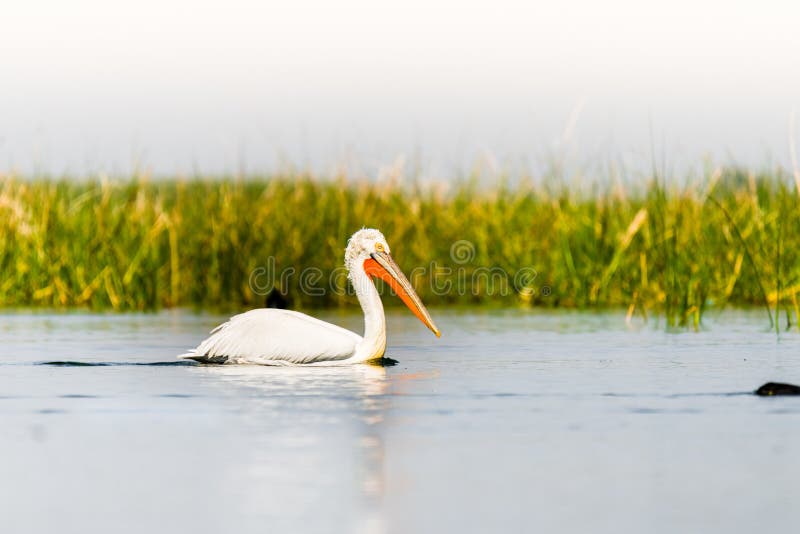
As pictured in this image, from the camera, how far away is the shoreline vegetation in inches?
665

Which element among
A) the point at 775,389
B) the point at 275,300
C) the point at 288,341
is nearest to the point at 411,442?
the point at 775,389

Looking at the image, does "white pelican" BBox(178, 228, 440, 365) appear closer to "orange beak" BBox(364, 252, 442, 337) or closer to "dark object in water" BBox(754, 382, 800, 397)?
"orange beak" BBox(364, 252, 442, 337)

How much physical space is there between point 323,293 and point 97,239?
→ 2810mm

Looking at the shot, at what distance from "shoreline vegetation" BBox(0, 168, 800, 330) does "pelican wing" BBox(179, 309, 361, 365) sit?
6096 mm

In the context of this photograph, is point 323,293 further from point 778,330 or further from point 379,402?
point 379,402

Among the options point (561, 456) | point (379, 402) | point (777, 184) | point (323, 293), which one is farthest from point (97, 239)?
point (561, 456)

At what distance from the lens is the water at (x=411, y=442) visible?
5.64m

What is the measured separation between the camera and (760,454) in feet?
22.7

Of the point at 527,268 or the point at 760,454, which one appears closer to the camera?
the point at 760,454

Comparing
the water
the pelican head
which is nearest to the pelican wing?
the water

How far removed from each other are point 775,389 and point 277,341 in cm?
372

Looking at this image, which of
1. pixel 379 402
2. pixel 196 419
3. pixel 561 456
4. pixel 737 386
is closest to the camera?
pixel 561 456

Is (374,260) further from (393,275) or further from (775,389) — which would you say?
(775,389)

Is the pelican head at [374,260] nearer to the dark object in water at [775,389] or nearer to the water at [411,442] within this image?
the water at [411,442]
